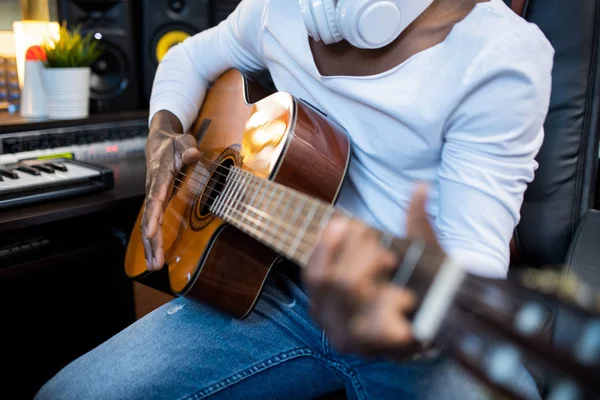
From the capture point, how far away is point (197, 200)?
93 centimetres

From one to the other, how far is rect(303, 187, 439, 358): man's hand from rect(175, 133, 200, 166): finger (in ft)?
1.60

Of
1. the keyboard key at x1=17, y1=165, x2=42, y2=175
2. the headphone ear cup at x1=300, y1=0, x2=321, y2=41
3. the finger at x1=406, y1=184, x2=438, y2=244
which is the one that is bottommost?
the keyboard key at x1=17, y1=165, x2=42, y2=175

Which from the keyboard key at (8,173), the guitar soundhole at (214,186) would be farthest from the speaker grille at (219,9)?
the guitar soundhole at (214,186)

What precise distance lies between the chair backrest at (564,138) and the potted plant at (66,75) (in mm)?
1033

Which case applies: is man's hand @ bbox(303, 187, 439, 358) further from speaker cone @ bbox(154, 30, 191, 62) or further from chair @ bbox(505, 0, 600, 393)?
speaker cone @ bbox(154, 30, 191, 62)

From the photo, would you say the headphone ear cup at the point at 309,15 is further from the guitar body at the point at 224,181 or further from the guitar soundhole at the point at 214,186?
the guitar soundhole at the point at 214,186

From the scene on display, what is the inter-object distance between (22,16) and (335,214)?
4.91 ft

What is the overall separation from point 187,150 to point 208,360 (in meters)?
0.36

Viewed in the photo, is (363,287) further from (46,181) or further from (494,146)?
(46,181)

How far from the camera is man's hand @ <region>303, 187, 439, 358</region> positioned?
480mm

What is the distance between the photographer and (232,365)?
0.86 m

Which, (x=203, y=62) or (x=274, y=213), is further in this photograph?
(x=203, y=62)

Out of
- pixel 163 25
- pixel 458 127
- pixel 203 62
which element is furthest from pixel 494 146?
pixel 163 25

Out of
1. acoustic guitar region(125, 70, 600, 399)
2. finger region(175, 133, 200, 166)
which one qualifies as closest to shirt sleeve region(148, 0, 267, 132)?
acoustic guitar region(125, 70, 600, 399)
